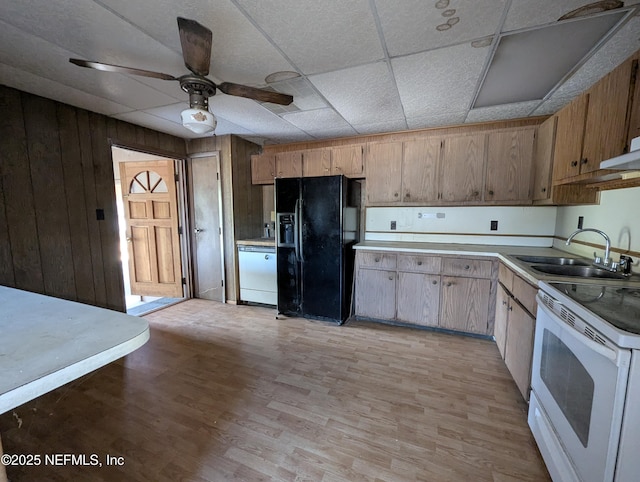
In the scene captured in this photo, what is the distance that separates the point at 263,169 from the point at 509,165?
2990 millimetres

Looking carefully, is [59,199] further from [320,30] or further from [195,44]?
[320,30]

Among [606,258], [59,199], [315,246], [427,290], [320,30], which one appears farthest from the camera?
[315,246]

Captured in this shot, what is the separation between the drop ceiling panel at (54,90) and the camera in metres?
1.97

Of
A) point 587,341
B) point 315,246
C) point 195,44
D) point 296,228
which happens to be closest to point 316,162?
point 296,228

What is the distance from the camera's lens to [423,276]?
2.82 metres

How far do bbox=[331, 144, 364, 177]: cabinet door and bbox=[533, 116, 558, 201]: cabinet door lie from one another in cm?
175

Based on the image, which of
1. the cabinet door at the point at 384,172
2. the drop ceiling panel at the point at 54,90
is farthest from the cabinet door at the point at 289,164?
the drop ceiling panel at the point at 54,90

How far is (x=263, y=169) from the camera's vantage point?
12.5ft

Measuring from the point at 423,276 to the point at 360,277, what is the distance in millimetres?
687

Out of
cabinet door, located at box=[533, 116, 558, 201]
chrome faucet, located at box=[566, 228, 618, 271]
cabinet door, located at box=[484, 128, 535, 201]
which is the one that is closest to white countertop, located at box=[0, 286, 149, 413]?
chrome faucet, located at box=[566, 228, 618, 271]

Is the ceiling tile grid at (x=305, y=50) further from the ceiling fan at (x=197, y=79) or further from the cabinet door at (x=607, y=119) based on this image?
the cabinet door at (x=607, y=119)

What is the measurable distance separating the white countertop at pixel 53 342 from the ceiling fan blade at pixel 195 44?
4.41ft

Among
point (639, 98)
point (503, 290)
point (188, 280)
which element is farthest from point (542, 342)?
point (188, 280)

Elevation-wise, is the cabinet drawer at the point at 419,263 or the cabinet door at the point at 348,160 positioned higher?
the cabinet door at the point at 348,160
